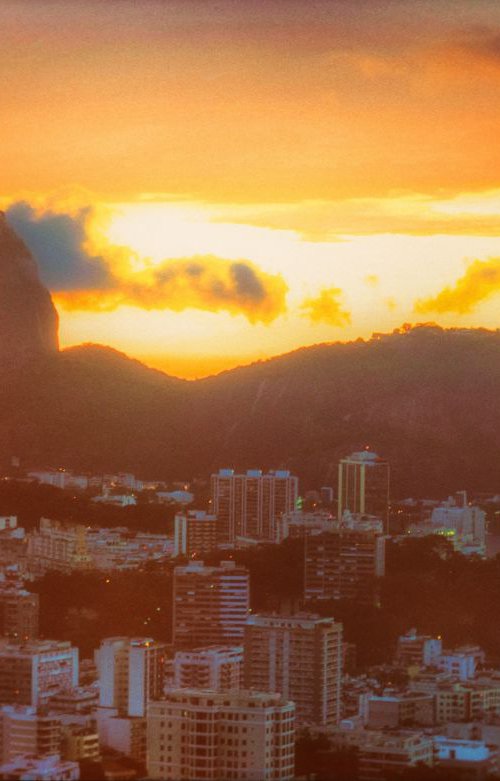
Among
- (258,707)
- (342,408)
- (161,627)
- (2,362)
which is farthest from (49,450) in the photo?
(258,707)

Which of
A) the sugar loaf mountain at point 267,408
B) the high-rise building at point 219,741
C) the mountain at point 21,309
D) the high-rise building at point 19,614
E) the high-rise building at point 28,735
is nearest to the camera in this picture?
the high-rise building at point 219,741

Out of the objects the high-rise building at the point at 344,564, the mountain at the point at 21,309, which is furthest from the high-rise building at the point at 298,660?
the mountain at the point at 21,309

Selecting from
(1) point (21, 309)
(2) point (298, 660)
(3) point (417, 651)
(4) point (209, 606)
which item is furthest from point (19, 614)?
(1) point (21, 309)

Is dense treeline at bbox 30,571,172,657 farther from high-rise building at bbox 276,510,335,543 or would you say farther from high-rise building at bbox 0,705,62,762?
high-rise building at bbox 0,705,62,762

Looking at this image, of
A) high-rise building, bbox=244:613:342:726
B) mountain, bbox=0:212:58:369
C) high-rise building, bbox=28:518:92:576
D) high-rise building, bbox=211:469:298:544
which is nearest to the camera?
high-rise building, bbox=244:613:342:726

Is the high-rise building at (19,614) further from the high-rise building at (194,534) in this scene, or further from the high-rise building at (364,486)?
the high-rise building at (364,486)

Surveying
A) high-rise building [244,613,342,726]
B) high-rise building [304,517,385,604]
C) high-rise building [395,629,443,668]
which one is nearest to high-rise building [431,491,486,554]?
high-rise building [304,517,385,604]
